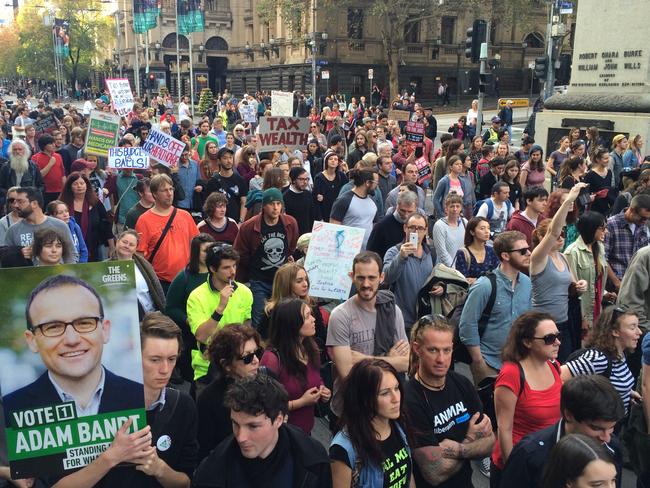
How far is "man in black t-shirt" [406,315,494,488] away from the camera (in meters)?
3.24

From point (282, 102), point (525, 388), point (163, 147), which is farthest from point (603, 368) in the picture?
point (282, 102)

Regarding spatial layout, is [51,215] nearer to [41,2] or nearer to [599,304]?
[599,304]

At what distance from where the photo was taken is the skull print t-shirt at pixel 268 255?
6.29 metres

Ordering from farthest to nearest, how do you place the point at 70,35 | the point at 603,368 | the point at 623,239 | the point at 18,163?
the point at 70,35 < the point at 18,163 < the point at 623,239 < the point at 603,368

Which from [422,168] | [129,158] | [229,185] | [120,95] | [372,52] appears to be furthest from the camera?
[372,52]

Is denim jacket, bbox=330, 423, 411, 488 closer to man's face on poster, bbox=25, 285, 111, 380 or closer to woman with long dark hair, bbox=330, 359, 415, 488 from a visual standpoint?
woman with long dark hair, bbox=330, 359, 415, 488

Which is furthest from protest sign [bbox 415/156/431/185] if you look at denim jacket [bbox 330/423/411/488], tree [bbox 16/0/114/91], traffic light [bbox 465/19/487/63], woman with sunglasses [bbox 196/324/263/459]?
tree [bbox 16/0/114/91]

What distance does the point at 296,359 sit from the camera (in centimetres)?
384

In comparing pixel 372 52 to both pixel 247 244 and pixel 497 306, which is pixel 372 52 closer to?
pixel 247 244

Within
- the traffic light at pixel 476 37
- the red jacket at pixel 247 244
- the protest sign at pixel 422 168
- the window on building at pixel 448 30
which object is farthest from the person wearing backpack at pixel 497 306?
the window on building at pixel 448 30

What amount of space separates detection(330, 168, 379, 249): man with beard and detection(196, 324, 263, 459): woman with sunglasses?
3.95 metres

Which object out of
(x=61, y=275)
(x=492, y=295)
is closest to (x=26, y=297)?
(x=61, y=275)

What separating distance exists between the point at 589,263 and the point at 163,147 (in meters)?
6.13

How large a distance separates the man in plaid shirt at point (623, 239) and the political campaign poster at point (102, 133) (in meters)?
7.14
